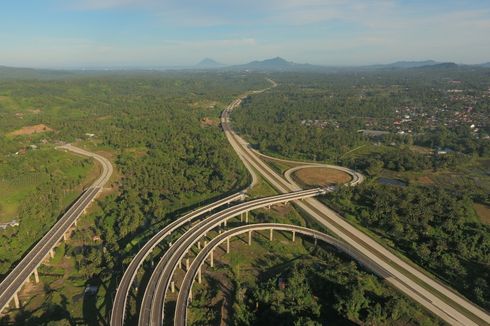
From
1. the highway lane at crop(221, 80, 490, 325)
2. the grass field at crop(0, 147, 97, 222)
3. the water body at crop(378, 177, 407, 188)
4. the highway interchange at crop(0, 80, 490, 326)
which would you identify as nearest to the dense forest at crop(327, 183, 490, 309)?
the highway lane at crop(221, 80, 490, 325)

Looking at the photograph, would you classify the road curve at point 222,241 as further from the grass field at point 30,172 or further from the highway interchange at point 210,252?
the grass field at point 30,172

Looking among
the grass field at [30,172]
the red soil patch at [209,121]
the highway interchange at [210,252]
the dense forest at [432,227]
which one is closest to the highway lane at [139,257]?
the highway interchange at [210,252]

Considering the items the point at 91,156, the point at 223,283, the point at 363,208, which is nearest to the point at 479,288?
the point at 363,208

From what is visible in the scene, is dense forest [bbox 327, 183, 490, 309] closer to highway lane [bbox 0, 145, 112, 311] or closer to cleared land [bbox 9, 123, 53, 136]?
highway lane [bbox 0, 145, 112, 311]

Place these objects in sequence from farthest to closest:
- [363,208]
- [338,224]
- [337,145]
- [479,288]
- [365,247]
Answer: [337,145] → [363,208] → [338,224] → [365,247] → [479,288]

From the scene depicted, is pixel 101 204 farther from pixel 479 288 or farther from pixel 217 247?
pixel 479 288

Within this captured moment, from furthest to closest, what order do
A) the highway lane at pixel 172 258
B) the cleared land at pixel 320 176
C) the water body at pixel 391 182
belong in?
1. the water body at pixel 391 182
2. the cleared land at pixel 320 176
3. the highway lane at pixel 172 258

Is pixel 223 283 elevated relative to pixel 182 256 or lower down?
lower down

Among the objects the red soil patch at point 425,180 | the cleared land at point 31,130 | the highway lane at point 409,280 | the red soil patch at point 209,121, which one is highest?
the cleared land at point 31,130
